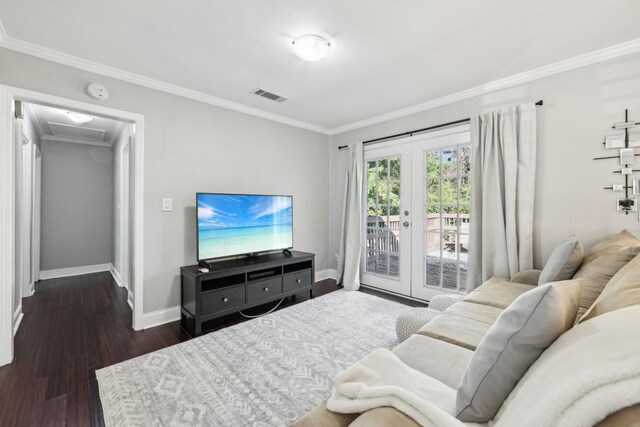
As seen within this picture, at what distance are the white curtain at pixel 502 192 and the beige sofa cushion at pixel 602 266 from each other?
71cm

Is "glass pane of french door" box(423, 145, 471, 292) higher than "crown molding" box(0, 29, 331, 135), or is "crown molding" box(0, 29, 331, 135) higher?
"crown molding" box(0, 29, 331, 135)

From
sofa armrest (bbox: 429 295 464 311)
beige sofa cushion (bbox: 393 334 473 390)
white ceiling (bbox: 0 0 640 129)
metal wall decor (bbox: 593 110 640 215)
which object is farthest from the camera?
sofa armrest (bbox: 429 295 464 311)

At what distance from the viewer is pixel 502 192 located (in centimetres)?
285

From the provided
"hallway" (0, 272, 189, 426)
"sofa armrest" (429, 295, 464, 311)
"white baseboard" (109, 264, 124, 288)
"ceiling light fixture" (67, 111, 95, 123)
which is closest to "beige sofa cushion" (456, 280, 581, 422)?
"sofa armrest" (429, 295, 464, 311)

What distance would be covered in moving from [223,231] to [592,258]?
3.19m

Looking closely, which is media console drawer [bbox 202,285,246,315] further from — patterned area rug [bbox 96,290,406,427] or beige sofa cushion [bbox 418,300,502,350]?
beige sofa cushion [bbox 418,300,502,350]

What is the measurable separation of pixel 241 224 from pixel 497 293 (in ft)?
8.50

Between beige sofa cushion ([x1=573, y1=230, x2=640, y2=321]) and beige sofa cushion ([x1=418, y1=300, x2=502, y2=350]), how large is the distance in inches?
18.8

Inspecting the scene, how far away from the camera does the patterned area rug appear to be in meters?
1.69

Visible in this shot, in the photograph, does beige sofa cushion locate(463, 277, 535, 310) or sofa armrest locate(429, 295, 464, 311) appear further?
sofa armrest locate(429, 295, 464, 311)

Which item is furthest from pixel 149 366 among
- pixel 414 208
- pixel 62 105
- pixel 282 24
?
pixel 414 208

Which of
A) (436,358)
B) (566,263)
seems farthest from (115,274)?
(566,263)

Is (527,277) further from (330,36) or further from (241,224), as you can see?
(241,224)

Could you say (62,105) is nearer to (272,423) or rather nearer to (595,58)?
(272,423)
